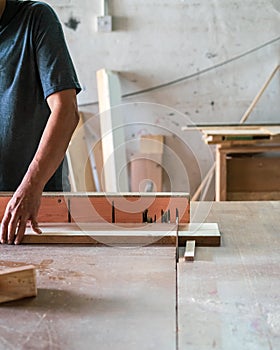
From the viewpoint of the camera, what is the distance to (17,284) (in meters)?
0.81

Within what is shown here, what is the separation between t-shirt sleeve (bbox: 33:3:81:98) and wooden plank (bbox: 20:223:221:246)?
378 millimetres

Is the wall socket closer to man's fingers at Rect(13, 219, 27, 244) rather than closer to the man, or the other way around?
the man

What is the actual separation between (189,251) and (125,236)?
0.51 feet

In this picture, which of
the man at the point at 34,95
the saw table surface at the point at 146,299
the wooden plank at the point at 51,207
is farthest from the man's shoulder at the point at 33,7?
the saw table surface at the point at 146,299

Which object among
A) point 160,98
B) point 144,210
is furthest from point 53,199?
point 160,98

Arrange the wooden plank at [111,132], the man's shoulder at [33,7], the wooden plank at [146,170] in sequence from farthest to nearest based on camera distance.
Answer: the wooden plank at [146,170]
the wooden plank at [111,132]
the man's shoulder at [33,7]

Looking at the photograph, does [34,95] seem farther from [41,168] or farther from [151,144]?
[151,144]

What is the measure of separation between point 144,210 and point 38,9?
24.5 inches

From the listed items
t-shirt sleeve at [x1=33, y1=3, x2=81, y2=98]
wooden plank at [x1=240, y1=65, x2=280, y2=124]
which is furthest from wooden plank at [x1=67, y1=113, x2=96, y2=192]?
t-shirt sleeve at [x1=33, y1=3, x2=81, y2=98]

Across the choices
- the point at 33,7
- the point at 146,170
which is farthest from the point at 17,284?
the point at 146,170

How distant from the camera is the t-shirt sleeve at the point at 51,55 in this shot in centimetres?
129

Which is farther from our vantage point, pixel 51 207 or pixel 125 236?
pixel 51 207

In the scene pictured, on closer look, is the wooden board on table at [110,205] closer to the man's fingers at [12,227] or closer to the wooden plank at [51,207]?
the wooden plank at [51,207]

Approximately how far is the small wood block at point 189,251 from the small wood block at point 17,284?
32cm
